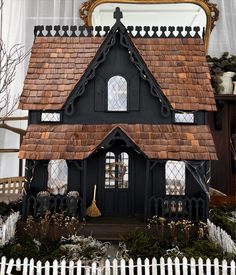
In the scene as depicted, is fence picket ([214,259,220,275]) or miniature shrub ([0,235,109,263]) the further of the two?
miniature shrub ([0,235,109,263])

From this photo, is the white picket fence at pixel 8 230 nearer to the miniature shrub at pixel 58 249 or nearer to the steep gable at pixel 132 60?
the miniature shrub at pixel 58 249

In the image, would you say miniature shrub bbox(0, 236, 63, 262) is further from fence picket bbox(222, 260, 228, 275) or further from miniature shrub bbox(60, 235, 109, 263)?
fence picket bbox(222, 260, 228, 275)

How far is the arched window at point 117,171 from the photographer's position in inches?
116

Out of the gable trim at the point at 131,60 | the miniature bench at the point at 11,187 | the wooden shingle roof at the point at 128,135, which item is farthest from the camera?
the miniature bench at the point at 11,187

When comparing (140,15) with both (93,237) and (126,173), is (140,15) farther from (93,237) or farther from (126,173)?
(93,237)

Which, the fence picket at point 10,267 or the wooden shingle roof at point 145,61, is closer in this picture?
the fence picket at point 10,267

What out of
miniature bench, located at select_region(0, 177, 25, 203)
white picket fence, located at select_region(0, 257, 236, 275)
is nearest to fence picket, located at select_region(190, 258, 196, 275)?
white picket fence, located at select_region(0, 257, 236, 275)

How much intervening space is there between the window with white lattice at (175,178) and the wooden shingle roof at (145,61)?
507mm

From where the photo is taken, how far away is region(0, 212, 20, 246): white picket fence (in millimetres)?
2352

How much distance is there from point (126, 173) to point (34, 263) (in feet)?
3.90

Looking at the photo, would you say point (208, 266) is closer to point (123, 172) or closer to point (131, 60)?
point (123, 172)

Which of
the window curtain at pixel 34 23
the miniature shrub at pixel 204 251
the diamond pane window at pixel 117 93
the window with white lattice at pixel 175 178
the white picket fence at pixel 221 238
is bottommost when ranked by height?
the miniature shrub at pixel 204 251

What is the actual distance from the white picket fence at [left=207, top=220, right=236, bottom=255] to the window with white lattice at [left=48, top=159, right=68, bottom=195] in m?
1.29

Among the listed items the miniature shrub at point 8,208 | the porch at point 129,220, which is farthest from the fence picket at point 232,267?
the miniature shrub at point 8,208
